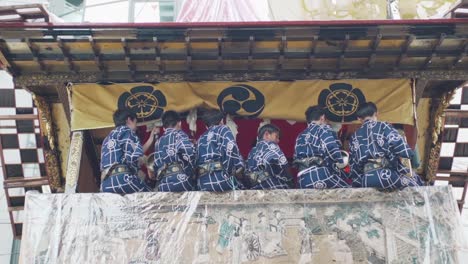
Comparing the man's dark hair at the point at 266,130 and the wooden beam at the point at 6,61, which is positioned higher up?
the wooden beam at the point at 6,61

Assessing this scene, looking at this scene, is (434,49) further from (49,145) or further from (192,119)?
(49,145)

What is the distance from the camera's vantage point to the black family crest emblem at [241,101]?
9648 mm

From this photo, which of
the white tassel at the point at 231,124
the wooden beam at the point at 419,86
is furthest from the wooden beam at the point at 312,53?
the wooden beam at the point at 419,86

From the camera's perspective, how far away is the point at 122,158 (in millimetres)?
8445

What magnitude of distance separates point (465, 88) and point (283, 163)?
4215 mm

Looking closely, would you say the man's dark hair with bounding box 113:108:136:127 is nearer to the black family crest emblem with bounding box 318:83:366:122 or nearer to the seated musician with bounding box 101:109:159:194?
the seated musician with bounding box 101:109:159:194

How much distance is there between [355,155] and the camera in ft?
27.6

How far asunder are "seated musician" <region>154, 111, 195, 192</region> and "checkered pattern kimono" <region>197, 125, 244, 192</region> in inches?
5.9

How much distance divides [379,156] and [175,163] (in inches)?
98.0

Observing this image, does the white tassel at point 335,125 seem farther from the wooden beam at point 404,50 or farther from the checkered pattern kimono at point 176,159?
the checkered pattern kimono at point 176,159

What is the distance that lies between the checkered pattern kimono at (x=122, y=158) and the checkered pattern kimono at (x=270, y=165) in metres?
1.43

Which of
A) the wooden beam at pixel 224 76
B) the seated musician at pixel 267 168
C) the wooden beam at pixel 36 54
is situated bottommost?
the seated musician at pixel 267 168

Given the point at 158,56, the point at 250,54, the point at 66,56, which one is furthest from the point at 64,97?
the point at 250,54

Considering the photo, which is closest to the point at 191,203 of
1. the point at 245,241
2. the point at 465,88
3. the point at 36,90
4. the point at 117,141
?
the point at 245,241
